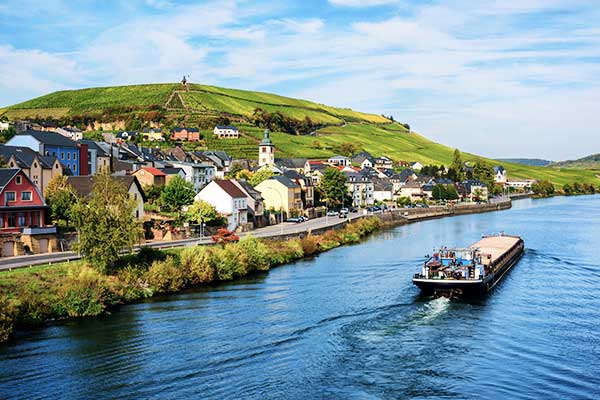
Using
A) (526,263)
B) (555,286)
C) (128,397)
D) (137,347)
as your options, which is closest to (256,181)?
(526,263)

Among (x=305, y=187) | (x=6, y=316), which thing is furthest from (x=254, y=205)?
(x=6, y=316)

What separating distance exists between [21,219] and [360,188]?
79.1 m

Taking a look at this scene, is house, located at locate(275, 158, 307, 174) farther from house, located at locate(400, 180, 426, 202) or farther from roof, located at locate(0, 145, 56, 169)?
roof, located at locate(0, 145, 56, 169)

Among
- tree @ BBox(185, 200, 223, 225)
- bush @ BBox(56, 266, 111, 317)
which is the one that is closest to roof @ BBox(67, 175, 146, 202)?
tree @ BBox(185, 200, 223, 225)

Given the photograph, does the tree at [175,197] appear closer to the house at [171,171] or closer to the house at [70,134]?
the house at [171,171]

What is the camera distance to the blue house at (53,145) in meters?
70.8

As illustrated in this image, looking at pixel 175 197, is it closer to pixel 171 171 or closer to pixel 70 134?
pixel 171 171

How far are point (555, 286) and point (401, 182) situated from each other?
102296 mm

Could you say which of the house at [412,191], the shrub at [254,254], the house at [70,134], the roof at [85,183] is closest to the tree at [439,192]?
the house at [412,191]

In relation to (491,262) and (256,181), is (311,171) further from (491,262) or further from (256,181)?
(491,262)

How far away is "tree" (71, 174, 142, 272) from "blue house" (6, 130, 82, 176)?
107 ft

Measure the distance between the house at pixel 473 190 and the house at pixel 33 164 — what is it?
10635 cm

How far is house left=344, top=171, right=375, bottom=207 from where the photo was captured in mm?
117000

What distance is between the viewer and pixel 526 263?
58.4 m
